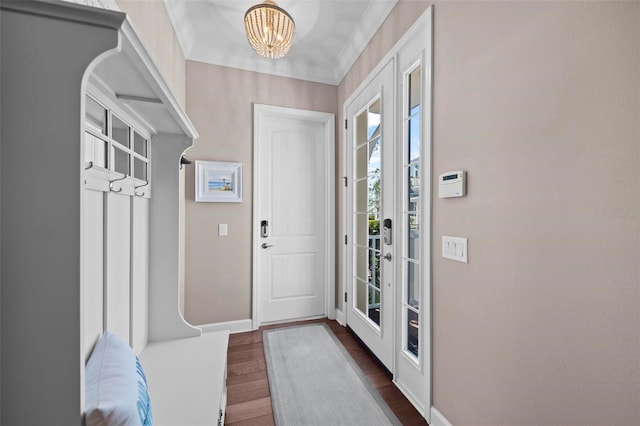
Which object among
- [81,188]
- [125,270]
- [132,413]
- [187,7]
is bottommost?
[132,413]

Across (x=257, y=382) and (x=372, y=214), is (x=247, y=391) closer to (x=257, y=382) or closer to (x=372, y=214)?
(x=257, y=382)

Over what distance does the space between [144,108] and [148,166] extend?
39 centimetres

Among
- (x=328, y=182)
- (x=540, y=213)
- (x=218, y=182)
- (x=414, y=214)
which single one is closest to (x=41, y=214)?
(x=540, y=213)

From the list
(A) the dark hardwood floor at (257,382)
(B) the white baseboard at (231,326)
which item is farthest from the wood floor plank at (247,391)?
(B) the white baseboard at (231,326)

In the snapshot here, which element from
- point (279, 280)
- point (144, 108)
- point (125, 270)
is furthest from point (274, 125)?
point (125, 270)

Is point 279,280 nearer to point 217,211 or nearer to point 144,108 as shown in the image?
point 217,211

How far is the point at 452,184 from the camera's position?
133 cm

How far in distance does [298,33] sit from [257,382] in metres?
2.76

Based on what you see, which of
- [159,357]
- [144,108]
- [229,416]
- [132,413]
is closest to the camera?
[132,413]

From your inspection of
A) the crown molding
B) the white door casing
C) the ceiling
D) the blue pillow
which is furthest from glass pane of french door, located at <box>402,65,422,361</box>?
the blue pillow

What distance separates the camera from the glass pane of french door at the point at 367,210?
87.4 inches

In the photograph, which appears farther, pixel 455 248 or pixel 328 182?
pixel 328 182

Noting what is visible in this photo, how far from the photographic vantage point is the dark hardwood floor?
159 centimetres

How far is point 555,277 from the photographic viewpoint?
92 centimetres
